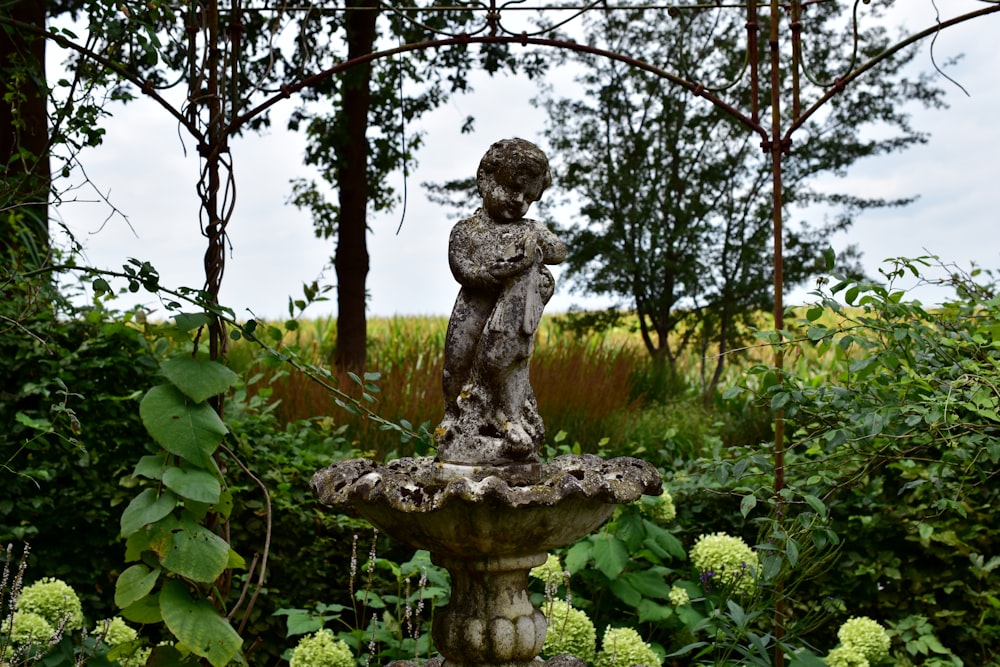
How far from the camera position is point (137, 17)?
3492 millimetres

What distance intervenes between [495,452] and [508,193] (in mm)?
802

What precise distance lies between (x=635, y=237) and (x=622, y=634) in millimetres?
6332

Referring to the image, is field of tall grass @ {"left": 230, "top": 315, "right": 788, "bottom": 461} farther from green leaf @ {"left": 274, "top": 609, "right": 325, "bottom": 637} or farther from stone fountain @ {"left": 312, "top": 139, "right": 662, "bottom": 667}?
stone fountain @ {"left": 312, "top": 139, "right": 662, "bottom": 667}

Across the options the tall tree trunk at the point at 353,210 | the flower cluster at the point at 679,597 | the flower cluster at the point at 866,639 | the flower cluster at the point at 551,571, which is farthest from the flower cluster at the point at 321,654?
the tall tree trunk at the point at 353,210

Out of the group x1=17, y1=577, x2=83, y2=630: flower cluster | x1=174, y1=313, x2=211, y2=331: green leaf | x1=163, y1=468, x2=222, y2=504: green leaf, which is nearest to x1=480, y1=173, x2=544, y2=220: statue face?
x1=174, y1=313, x2=211, y2=331: green leaf

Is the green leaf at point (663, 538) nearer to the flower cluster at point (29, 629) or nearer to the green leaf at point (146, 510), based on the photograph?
the green leaf at point (146, 510)

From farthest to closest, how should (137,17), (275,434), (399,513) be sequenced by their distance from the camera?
(275,434)
(137,17)
(399,513)

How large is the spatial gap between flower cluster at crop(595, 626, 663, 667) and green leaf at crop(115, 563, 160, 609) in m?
1.86

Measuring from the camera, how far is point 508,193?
3.05 metres

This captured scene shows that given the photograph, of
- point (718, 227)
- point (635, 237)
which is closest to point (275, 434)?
point (635, 237)

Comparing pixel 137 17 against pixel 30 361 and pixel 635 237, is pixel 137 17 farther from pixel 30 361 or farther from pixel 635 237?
pixel 635 237

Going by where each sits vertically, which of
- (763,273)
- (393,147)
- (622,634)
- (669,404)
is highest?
(393,147)

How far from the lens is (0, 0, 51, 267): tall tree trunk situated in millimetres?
3830

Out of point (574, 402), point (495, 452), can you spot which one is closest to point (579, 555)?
point (495, 452)
